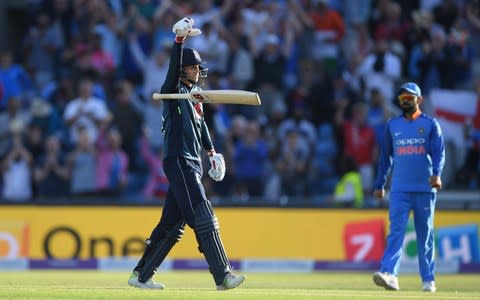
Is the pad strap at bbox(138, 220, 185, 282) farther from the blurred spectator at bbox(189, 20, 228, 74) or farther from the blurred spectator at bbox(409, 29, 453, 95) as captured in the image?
the blurred spectator at bbox(409, 29, 453, 95)

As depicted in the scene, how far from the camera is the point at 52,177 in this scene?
742 inches

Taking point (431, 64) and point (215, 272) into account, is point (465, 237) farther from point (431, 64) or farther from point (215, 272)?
Answer: point (215, 272)

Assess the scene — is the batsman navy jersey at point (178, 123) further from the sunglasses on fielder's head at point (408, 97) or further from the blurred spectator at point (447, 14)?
the blurred spectator at point (447, 14)

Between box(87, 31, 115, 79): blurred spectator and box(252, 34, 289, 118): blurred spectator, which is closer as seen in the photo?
box(252, 34, 289, 118): blurred spectator

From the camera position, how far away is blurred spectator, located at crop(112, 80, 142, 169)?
1964cm

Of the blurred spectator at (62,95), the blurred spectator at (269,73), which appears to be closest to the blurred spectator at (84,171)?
the blurred spectator at (62,95)

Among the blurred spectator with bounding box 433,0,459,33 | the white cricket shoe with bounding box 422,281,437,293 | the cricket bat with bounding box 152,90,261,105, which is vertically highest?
the cricket bat with bounding box 152,90,261,105

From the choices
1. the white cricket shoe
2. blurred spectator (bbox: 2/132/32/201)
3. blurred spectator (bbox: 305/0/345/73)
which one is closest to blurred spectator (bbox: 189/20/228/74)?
blurred spectator (bbox: 305/0/345/73)

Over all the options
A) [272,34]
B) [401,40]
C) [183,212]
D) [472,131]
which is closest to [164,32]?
[272,34]

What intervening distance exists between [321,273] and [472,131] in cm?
413

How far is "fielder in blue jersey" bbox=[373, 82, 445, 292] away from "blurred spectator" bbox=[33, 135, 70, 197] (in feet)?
25.3

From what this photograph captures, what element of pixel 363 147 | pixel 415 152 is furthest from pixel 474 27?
pixel 415 152

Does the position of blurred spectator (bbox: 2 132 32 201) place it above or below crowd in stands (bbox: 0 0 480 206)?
below

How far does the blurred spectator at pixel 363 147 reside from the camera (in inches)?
746
